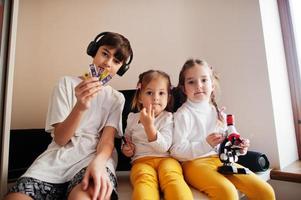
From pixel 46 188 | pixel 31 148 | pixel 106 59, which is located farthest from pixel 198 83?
pixel 31 148

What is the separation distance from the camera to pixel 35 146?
108 centimetres

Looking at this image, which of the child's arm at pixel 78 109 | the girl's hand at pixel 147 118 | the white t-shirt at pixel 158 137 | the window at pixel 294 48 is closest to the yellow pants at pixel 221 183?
the white t-shirt at pixel 158 137

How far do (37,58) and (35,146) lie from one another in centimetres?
65

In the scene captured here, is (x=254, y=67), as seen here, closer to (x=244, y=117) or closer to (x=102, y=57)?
(x=244, y=117)

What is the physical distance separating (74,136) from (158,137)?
1.02 ft

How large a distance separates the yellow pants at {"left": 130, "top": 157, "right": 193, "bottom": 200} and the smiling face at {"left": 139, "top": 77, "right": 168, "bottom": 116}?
0.70 feet

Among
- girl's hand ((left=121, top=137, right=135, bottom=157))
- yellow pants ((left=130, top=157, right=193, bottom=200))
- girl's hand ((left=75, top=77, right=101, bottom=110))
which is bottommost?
yellow pants ((left=130, top=157, right=193, bottom=200))

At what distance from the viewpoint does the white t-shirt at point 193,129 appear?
84 cm

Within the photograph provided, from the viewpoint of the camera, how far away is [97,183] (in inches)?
24.4

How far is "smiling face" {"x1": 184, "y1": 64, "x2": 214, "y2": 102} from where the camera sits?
927 mm

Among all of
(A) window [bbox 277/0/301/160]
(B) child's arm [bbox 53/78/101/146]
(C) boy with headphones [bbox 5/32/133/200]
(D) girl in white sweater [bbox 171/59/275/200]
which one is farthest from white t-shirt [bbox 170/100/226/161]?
(A) window [bbox 277/0/301/160]

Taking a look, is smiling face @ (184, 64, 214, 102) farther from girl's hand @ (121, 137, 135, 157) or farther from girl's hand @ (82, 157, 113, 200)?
girl's hand @ (82, 157, 113, 200)

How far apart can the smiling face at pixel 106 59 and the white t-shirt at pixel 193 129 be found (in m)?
0.33

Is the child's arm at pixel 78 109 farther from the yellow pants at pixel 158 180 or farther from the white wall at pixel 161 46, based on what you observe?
the white wall at pixel 161 46
